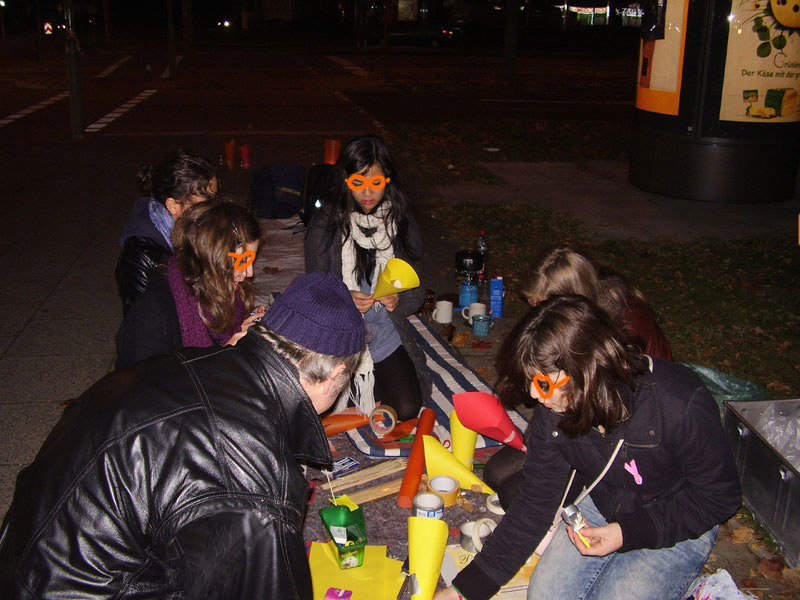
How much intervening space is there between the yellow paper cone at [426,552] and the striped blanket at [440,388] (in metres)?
1.32

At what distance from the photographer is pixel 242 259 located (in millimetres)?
3330

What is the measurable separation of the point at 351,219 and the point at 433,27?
125ft

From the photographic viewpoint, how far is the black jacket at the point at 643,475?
2590 mm

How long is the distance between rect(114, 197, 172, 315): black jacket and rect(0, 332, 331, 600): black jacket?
2.22 meters

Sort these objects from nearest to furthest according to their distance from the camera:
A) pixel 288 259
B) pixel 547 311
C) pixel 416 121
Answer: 1. pixel 547 311
2. pixel 288 259
3. pixel 416 121

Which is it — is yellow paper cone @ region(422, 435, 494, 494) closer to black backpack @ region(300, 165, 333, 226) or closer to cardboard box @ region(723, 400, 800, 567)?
cardboard box @ region(723, 400, 800, 567)

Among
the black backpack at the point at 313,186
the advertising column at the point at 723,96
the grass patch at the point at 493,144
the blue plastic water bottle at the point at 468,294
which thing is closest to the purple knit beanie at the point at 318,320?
the blue plastic water bottle at the point at 468,294

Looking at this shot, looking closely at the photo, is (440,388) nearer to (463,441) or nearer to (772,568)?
(463,441)

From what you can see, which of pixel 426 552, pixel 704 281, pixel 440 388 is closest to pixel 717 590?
pixel 426 552

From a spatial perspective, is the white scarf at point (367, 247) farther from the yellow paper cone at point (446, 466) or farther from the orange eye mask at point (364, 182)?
the yellow paper cone at point (446, 466)

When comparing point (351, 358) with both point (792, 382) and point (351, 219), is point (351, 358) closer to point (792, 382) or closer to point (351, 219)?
point (351, 219)

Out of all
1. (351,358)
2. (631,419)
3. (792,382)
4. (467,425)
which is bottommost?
(792,382)

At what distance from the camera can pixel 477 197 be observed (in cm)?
1051

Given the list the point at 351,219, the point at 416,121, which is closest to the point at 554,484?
the point at 351,219
